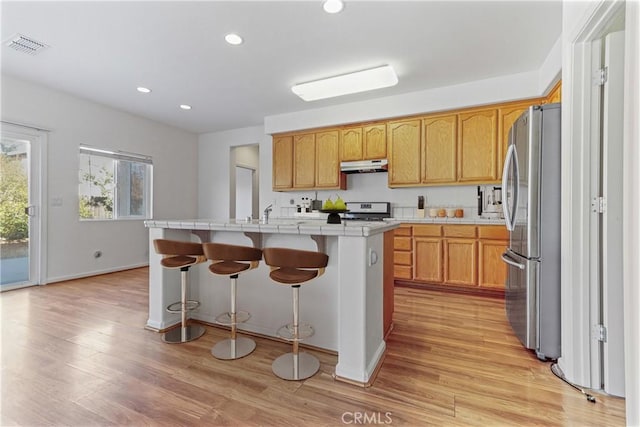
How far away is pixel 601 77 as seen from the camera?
167cm

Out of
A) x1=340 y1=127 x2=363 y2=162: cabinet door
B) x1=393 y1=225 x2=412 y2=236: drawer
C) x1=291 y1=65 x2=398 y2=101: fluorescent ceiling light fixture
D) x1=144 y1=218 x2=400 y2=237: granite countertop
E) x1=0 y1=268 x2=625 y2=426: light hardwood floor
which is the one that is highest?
x1=291 y1=65 x2=398 y2=101: fluorescent ceiling light fixture

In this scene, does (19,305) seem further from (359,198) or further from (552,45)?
(552,45)

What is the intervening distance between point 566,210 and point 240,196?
6748mm

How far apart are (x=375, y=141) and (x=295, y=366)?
340 cm

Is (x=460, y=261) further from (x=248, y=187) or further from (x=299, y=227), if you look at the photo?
(x=248, y=187)

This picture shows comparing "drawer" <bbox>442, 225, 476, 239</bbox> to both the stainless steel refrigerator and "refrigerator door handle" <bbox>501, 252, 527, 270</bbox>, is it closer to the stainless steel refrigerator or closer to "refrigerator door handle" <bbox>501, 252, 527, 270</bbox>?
"refrigerator door handle" <bbox>501, 252, 527, 270</bbox>

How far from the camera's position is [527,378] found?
1.80 m

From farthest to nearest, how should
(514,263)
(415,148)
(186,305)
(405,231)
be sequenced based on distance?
(415,148) → (405,231) → (186,305) → (514,263)

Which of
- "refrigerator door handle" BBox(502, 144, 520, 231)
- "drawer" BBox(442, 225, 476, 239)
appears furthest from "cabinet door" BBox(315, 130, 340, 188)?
"refrigerator door handle" BBox(502, 144, 520, 231)

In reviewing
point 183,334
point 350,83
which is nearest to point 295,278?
point 183,334

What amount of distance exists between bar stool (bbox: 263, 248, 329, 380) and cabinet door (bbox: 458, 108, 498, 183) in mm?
2936

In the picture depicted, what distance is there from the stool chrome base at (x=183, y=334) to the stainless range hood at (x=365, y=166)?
3018 millimetres

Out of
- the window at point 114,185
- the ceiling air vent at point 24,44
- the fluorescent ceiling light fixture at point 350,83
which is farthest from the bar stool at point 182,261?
the window at point 114,185

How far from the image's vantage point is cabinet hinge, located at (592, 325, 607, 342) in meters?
1.65
